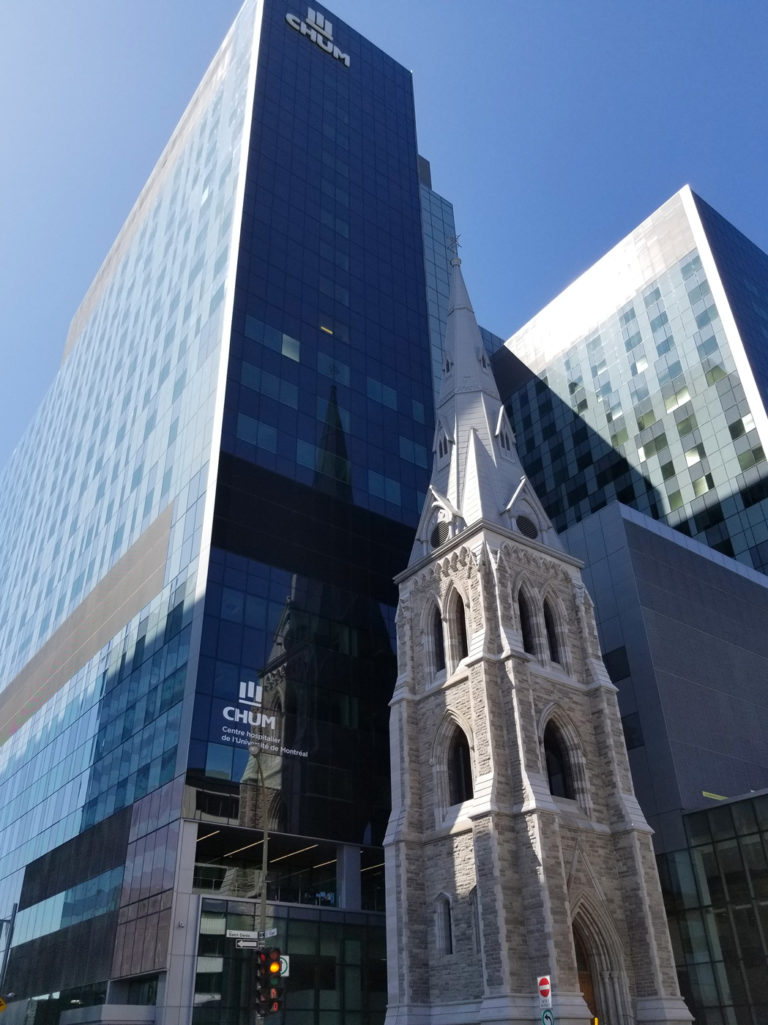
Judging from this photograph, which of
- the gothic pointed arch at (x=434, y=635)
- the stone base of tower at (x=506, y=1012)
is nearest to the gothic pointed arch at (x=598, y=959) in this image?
the stone base of tower at (x=506, y=1012)

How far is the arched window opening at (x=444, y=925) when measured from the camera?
31406 mm

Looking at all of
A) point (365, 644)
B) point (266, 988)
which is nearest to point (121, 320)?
point (365, 644)

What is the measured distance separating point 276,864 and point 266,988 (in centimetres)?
1889

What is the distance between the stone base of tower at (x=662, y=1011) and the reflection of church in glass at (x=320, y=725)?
40.1 ft

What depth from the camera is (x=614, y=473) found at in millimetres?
71500

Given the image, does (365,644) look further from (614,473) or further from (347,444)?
(614,473)

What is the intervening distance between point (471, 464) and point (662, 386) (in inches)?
1302

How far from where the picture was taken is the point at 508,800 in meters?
31.7

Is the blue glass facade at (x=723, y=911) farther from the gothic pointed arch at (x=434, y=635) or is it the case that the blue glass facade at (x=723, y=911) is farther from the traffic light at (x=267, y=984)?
the traffic light at (x=267, y=984)

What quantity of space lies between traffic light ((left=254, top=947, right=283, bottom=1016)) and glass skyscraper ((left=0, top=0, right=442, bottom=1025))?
8017 millimetres

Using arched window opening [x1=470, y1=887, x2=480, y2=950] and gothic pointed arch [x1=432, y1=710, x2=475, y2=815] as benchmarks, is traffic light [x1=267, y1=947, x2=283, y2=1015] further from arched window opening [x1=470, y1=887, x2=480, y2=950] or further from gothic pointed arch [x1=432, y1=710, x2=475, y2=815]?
gothic pointed arch [x1=432, y1=710, x2=475, y2=815]

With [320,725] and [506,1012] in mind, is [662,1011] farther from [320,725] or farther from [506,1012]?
[320,725]

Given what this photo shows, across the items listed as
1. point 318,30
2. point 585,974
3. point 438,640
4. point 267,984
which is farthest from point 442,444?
point 318,30

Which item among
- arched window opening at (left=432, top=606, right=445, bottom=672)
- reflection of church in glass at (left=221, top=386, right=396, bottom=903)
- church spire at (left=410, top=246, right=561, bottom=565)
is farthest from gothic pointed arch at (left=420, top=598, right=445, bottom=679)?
reflection of church in glass at (left=221, top=386, right=396, bottom=903)
